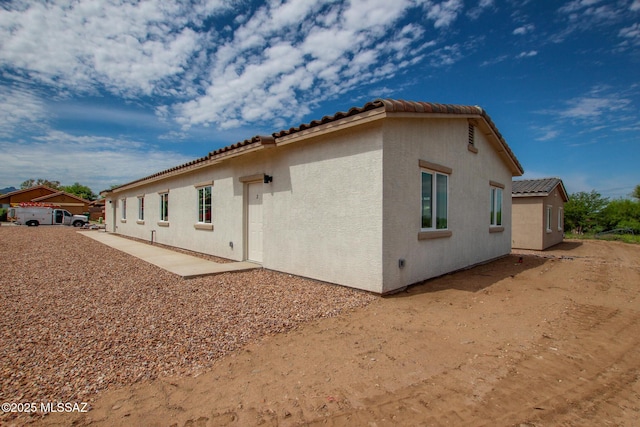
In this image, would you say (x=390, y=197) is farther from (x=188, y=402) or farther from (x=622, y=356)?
(x=188, y=402)

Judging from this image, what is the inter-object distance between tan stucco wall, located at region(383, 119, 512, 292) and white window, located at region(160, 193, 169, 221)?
11855mm

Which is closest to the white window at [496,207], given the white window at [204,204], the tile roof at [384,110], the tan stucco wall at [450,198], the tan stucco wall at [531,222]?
the tan stucco wall at [450,198]

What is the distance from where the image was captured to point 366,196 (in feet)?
20.2

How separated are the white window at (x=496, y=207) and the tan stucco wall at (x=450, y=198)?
16.1 inches

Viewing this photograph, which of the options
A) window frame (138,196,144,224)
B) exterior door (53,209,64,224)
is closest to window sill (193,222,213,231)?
window frame (138,196,144,224)

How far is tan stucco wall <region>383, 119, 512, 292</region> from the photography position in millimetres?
6113

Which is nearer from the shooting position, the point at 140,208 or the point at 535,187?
the point at 535,187

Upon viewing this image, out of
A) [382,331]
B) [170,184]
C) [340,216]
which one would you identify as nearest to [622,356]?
[382,331]

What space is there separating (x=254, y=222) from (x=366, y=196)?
14.1ft

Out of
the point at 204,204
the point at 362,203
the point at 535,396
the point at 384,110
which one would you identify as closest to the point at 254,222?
the point at 204,204

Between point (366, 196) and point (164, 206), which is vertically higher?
point (366, 196)

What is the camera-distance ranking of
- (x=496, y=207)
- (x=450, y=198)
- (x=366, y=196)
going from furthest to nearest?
1. (x=496, y=207)
2. (x=450, y=198)
3. (x=366, y=196)

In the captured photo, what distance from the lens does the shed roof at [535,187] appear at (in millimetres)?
16453

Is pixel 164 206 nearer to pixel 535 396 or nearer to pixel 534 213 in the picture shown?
pixel 535 396
